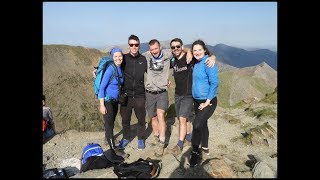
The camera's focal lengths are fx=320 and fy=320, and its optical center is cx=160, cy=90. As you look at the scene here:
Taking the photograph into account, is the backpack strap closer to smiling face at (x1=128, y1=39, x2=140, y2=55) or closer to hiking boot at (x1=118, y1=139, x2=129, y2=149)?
smiling face at (x1=128, y1=39, x2=140, y2=55)

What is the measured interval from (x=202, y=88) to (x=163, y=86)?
1.52m

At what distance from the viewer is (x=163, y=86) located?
8844 millimetres

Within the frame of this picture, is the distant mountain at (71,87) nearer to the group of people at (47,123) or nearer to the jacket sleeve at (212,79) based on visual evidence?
the group of people at (47,123)

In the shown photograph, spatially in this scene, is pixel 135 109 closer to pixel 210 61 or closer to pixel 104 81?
pixel 104 81

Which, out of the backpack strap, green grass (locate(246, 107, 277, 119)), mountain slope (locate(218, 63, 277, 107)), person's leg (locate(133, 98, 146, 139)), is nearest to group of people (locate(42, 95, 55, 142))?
person's leg (locate(133, 98, 146, 139))

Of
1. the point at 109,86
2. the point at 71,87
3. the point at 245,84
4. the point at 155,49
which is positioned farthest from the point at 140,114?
the point at 245,84

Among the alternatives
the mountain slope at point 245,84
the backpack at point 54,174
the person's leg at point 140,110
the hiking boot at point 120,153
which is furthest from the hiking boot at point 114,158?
the mountain slope at point 245,84

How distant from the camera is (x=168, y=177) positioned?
24.3ft

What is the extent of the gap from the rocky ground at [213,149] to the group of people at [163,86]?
1.40 feet

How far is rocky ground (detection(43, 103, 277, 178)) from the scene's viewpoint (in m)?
7.52

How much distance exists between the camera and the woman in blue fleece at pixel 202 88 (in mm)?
7461
